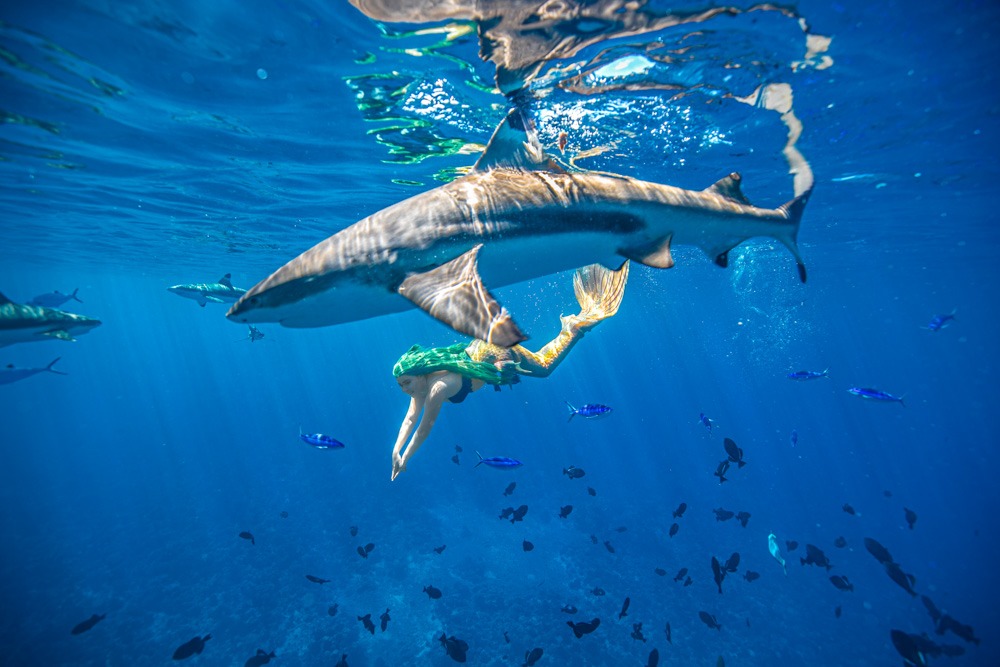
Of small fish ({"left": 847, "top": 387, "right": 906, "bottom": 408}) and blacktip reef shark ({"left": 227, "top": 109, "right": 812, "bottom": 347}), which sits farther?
small fish ({"left": 847, "top": 387, "right": 906, "bottom": 408})

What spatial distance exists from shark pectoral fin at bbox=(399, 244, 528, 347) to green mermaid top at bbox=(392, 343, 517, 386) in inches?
53.6

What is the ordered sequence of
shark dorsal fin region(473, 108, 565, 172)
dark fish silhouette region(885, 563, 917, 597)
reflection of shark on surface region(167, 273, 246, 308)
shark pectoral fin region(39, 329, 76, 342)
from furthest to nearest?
reflection of shark on surface region(167, 273, 246, 308) → shark pectoral fin region(39, 329, 76, 342) → dark fish silhouette region(885, 563, 917, 597) → shark dorsal fin region(473, 108, 565, 172)

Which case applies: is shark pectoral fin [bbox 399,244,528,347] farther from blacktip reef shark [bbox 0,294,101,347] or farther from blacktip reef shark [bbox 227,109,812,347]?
blacktip reef shark [bbox 0,294,101,347]

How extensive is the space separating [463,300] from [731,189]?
12.6 ft

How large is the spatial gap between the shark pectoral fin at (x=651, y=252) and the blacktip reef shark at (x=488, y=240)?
0.03ft

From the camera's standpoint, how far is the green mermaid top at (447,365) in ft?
14.1

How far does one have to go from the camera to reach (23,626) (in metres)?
14.4

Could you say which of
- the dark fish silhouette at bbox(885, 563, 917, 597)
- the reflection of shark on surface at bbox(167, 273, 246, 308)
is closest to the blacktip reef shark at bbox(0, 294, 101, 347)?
the reflection of shark on surface at bbox(167, 273, 246, 308)

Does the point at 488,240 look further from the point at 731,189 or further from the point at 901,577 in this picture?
the point at 901,577

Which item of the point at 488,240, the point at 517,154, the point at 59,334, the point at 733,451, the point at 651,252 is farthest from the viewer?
the point at 59,334

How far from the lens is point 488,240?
133 inches

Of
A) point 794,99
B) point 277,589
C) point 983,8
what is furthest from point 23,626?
point 983,8

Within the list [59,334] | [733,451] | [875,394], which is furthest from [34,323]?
[875,394]

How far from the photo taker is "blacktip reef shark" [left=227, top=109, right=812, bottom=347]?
3051 millimetres
